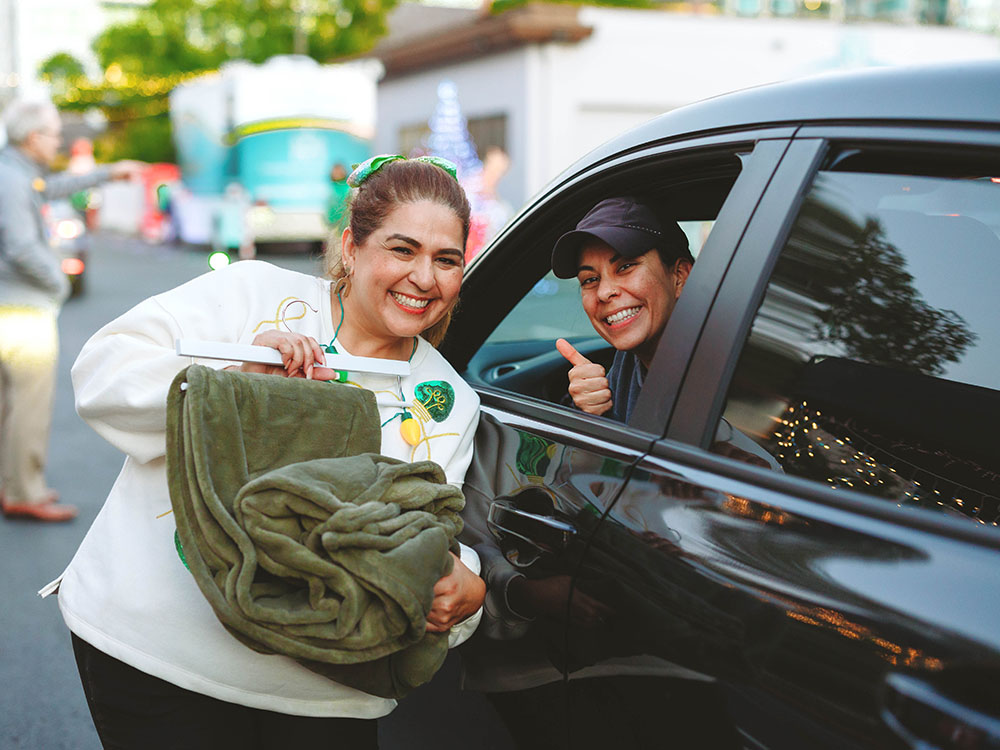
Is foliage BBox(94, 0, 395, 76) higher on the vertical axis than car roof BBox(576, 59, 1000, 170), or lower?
lower

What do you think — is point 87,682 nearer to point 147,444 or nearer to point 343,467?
point 147,444

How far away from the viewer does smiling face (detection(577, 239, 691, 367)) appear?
222cm

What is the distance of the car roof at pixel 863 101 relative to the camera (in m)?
1.28

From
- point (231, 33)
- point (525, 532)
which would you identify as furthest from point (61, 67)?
point (525, 532)

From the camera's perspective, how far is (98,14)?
6575 centimetres

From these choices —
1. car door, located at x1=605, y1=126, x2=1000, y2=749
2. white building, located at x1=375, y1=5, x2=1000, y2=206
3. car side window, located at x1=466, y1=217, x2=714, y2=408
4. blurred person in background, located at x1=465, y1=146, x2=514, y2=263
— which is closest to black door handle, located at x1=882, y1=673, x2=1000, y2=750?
car door, located at x1=605, y1=126, x2=1000, y2=749

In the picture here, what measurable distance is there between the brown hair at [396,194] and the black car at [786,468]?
211 millimetres

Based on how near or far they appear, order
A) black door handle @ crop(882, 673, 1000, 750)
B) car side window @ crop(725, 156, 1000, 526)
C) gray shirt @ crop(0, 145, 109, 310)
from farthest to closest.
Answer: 1. gray shirt @ crop(0, 145, 109, 310)
2. car side window @ crop(725, 156, 1000, 526)
3. black door handle @ crop(882, 673, 1000, 750)

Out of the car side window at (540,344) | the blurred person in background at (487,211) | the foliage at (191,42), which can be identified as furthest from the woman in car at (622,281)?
the foliage at (191,42)

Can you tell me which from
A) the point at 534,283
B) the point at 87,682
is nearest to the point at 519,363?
the point at 534,283

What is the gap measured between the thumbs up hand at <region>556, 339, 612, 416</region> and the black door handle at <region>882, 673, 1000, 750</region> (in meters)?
1.04

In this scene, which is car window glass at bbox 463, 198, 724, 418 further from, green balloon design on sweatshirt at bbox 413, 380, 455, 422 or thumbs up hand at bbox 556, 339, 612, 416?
green balloon design on sweatshirt at bbox 413, 380, 455, 422

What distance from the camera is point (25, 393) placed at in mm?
5234

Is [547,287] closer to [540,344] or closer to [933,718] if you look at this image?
[540,344]
